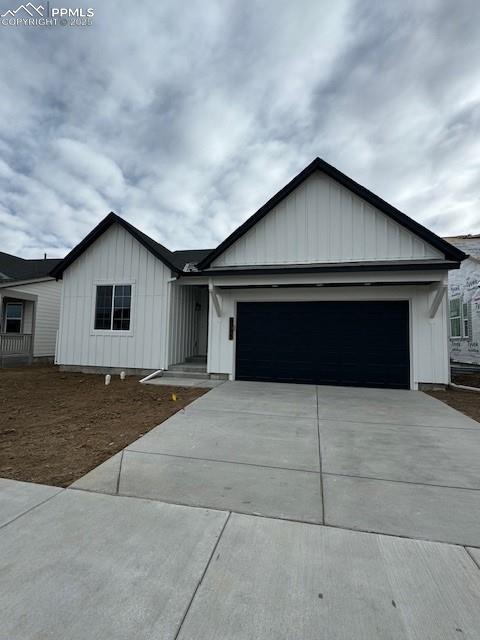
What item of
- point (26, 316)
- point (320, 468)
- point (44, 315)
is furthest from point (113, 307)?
point (320, 468)

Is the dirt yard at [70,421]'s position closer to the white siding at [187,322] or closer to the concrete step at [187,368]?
the concrete step at [187,368]

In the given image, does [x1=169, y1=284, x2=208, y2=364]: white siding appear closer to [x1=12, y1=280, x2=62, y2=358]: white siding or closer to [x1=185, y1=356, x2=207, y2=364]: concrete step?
[x1=185, y1=356, x2=207, y2=364]: concrete step

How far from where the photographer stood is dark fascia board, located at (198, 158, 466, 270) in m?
8.57

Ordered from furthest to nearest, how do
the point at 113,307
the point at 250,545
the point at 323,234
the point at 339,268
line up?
the point at 113,307, the point at 323,234, the point at 339,268, the point at 250,545

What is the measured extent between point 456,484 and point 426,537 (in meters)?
1.26

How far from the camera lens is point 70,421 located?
17.7 ft

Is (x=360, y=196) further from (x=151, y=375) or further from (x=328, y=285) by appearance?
(x=151, y=375)

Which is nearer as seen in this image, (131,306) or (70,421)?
(70,421)

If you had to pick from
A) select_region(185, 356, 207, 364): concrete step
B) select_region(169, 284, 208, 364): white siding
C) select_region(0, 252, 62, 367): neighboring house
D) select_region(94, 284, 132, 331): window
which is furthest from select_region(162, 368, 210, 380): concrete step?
select_region(0, 252, 62, 367): neighboring house

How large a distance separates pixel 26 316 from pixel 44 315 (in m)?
0.81

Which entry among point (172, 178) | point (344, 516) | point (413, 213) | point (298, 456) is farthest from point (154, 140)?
point (413, 213)

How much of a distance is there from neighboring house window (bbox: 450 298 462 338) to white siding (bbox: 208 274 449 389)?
8.55 meters

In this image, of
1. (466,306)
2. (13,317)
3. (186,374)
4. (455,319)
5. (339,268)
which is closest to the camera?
(339,268)

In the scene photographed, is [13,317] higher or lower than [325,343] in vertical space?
higher
